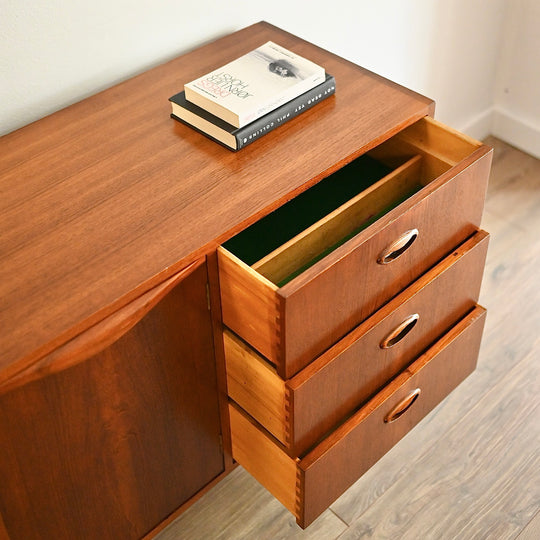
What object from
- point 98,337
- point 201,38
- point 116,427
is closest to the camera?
point 98,337

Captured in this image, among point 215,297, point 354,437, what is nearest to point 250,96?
point 215,297

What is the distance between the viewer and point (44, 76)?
4.01 ft

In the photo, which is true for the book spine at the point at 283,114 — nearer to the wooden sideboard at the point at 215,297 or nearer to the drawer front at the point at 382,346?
the wooden sideboard at the point at 215,297

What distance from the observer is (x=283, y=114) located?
120 centimetres

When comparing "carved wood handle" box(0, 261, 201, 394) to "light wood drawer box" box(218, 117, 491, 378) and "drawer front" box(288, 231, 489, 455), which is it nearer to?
"light wood drawer box" box(218, 117, 491, 378)

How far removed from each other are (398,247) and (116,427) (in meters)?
0.46

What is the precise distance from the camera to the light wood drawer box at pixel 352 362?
109 centimetres

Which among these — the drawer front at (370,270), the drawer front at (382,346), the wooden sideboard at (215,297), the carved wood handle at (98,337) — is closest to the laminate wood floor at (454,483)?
the wooden sideboard at (215,297)

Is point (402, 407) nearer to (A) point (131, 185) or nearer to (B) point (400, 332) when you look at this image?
(B) point (400, 332)

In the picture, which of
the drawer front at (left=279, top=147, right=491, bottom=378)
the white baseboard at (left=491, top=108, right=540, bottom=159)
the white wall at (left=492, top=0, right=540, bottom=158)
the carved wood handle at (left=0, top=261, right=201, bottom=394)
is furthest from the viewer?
the white baseboard at (left=491, top=108, right=540, bottom=159)

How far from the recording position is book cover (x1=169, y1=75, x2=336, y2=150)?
1.15 metres

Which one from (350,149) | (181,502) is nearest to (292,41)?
(350,149)

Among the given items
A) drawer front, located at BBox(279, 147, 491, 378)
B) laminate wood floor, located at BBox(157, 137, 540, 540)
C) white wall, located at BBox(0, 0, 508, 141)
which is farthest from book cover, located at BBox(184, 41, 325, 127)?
laminate wood floor, located at BBox(157, 137, 540, 540)

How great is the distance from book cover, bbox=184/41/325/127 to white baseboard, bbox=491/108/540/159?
1077 millimetres
